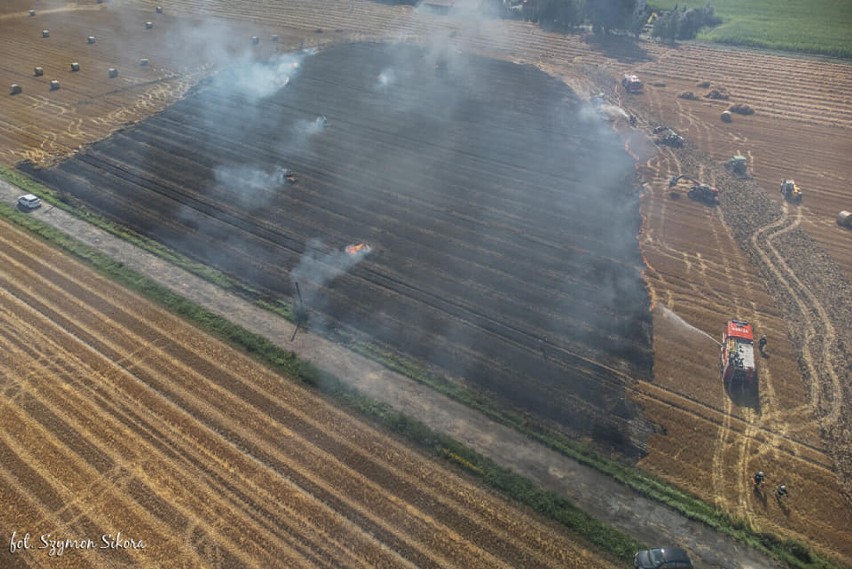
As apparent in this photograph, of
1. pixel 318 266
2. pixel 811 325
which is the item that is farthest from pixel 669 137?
pixel 318 266

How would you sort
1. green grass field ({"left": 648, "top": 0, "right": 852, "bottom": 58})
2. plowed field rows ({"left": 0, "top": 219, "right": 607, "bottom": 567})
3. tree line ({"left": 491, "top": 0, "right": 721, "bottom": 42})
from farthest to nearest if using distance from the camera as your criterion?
1. tree line ({"left": 491, "top": 0, "right": 721, "bottom": 42})
2. green grass field ({"left": 648, "top": 0, "right": 852, "bottom": 58})
3. plowed field rows ({"left": 0, "top": 219, "right": 607, "bottom": 567})

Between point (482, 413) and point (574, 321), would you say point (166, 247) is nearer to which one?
point (482, 413)

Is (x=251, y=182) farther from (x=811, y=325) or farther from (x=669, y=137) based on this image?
→ (x=811, y=325)

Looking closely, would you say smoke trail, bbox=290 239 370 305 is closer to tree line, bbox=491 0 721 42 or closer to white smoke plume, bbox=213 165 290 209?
white smoke plume, bbox=213 165 290 209

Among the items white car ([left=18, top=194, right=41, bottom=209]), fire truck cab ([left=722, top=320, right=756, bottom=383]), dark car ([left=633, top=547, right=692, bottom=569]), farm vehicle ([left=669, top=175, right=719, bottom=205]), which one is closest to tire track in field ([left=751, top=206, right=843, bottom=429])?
fire truck cab ([left=722, top=320, right=756, bottom=383])

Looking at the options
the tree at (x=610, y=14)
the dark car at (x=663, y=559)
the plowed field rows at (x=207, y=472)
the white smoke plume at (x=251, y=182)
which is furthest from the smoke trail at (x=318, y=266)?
the tree at (x=610, y=14)

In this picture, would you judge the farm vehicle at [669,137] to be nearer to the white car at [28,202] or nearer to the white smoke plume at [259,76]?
the white smoke plume at [259,76]

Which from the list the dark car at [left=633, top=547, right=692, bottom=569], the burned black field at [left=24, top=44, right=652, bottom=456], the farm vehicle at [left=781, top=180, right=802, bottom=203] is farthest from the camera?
the farm vehicle at [left=781, top=180, right=802, bottom=203]

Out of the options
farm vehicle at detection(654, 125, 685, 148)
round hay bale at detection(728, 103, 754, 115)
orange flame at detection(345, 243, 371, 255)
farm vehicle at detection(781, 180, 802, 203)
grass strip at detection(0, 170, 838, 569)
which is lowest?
grass strip at detection(0, 170, 838, 569)
